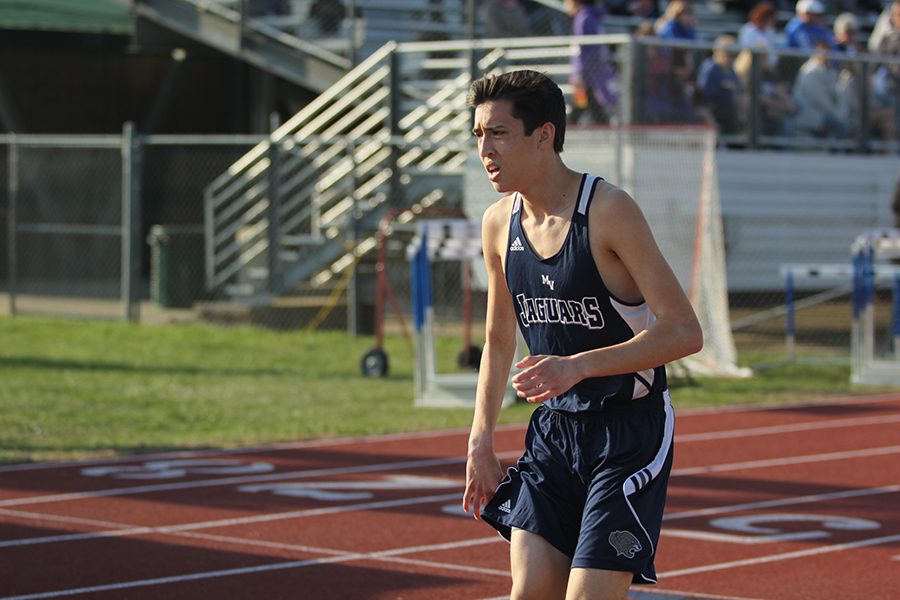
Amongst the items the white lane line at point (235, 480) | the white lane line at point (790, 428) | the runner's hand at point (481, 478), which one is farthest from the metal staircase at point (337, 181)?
the runner's hand at point (481, 478)

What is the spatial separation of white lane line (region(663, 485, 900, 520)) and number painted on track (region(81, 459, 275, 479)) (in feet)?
9.98

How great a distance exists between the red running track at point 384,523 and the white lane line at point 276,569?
1cm

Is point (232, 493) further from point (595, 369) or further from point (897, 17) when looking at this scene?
point (897, 17)

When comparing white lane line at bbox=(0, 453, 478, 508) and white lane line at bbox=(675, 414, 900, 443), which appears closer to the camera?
white lane line at bbox=(0, 453, 478, 508)

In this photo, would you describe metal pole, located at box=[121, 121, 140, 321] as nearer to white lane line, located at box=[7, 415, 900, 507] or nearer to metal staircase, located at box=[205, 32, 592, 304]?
metal staircase, located at box=[205, 32, 592, 304]

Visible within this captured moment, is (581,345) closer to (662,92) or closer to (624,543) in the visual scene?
(624,543)

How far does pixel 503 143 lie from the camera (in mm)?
4637

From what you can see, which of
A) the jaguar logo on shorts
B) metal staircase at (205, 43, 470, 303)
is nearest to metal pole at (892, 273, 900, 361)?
metal staircase at (205, 43, 470, 303)

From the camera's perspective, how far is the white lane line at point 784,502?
29.9ft

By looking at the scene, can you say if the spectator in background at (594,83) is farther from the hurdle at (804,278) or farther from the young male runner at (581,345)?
the young male runner at (581,345)

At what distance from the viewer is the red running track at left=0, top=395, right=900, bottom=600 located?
7.36 m

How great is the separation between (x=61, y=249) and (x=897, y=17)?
44.8 feet

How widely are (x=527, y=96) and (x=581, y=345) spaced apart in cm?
75

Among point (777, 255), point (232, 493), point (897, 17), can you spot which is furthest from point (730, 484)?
point (897, 17)
